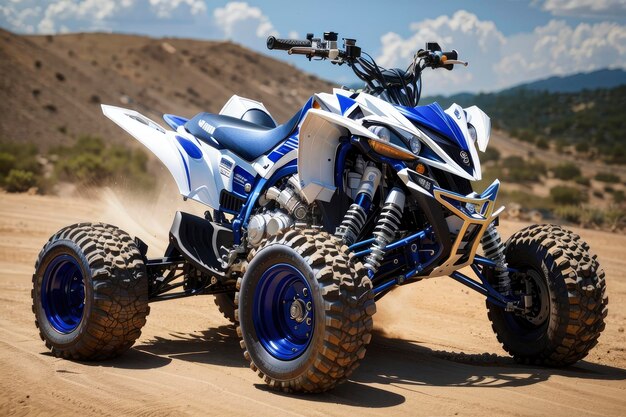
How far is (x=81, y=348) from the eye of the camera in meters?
6.61

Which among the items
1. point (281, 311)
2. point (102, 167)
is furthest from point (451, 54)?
point (102, 167)

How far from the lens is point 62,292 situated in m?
7.12

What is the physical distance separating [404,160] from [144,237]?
23.3 feet

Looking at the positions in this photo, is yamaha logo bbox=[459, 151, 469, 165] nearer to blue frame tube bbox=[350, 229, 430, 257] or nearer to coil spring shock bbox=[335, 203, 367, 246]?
blue frame tube bbox=[350, 229, 430, 257]

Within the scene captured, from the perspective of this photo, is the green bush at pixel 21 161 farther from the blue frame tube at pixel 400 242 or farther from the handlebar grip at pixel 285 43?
the blue frame tube at pixel 400 242

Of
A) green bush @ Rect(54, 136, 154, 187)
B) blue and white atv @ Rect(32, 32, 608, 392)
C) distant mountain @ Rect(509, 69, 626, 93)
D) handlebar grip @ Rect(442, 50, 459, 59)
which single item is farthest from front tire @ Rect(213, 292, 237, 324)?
distant mountain @ Rect(509, 69, 626, 93)

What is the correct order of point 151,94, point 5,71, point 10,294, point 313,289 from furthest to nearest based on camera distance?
point 151,94 < point 5,71 < point 10,294 < point 313,289

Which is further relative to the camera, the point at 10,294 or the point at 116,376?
the point at 10,294

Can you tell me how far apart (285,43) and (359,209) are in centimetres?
172

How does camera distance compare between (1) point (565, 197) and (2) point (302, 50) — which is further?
(1) point (565, 197)

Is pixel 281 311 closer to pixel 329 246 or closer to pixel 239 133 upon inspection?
pixel 329 246

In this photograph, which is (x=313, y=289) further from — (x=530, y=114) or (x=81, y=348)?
(x=530, y=114)

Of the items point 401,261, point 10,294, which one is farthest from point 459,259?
point 10,294

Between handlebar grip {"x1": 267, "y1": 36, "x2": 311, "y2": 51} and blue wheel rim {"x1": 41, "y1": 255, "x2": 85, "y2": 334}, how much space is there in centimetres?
242
